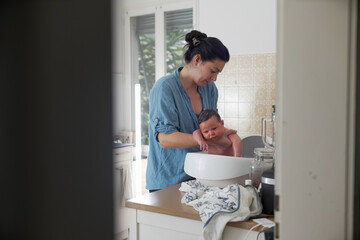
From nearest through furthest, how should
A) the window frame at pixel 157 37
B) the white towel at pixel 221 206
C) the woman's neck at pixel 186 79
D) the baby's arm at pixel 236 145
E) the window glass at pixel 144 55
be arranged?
1. the white towel at pixel 221 206
2. the baby's arm at pixel 236 145
3. the woman's neck at pixel 186 79
4. the window frame at pixel 157 37
5. the window glass at pixel 144 55

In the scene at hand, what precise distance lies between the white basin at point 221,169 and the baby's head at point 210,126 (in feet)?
0.67

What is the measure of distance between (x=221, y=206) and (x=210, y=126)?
0.54 metres

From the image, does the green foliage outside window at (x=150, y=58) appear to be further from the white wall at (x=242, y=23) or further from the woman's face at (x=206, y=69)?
the woman's face at (x=206, y=69)

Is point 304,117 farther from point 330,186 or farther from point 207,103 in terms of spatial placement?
point 207,103

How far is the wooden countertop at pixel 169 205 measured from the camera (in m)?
1.28

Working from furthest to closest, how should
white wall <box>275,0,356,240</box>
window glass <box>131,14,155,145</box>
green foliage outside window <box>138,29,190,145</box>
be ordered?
window glass <box>131,14,155,145</box>
green foliage outside window <box>138,29,190,145</box>
white wall <box>275,0,356,240</box>

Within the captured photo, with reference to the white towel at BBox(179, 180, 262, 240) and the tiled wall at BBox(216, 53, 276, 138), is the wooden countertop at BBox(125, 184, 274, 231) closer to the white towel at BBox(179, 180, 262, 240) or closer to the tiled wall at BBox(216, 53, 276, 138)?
the white towel at BBox(179, 180, 262, 240)

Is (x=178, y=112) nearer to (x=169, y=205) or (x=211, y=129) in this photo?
(x=211, y=129)

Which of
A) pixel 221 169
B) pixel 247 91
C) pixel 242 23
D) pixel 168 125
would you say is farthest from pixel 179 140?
pixel 242 23

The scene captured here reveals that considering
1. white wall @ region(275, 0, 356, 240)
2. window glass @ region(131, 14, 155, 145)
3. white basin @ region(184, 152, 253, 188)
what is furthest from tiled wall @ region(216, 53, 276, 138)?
white wall @ region(275, 0, 356, 240)

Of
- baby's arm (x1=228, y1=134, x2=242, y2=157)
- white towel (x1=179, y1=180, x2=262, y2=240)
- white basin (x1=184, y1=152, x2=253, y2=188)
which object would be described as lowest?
white towel (x1=179, y1=180, x2=262, y2=240)

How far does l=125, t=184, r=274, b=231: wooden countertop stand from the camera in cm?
128

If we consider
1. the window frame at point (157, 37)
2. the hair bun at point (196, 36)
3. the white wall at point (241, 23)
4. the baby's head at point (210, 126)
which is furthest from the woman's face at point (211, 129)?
the window frame at point (157, 37)

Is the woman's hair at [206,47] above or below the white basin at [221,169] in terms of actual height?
above
